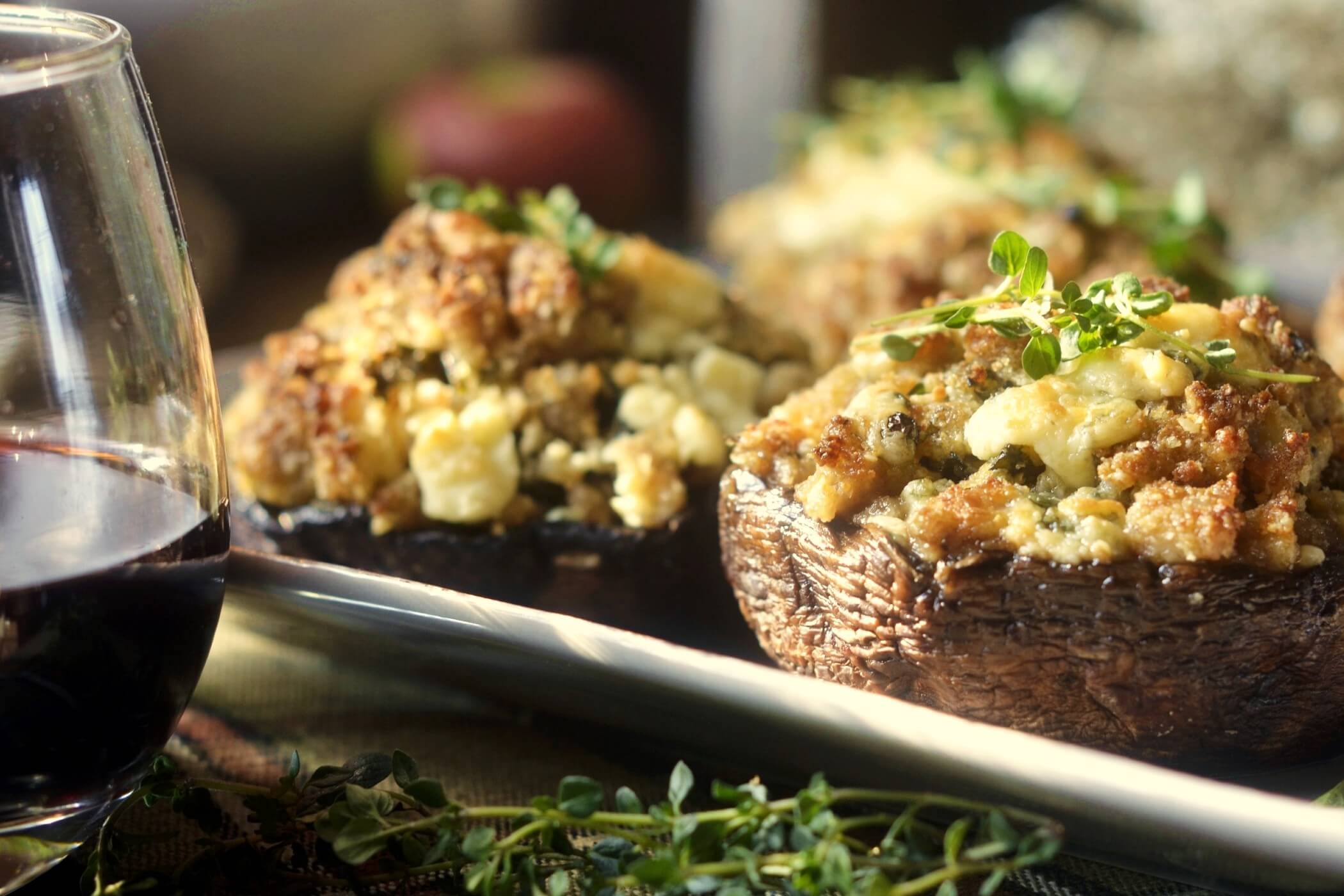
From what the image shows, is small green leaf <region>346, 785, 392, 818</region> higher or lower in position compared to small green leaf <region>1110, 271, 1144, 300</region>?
lower

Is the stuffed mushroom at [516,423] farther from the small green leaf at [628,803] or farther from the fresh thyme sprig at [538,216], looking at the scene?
the small green leaf at [628,803]

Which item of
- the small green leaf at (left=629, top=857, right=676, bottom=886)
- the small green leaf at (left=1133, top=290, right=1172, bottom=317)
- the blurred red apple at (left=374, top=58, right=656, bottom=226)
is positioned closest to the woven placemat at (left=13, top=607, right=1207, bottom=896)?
the small green leaf at (left=629, top=857, right=676, bottom=886)

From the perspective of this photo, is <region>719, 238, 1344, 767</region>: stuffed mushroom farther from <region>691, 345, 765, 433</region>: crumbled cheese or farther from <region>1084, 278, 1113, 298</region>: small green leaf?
<region>691, 345, 765, 433</region>: crumbled cheese

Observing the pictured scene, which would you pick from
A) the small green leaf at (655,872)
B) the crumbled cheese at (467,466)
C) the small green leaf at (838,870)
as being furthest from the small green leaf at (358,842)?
the crumbled cheese at (467,466)

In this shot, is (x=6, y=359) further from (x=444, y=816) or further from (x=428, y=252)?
(x=428, y=252)

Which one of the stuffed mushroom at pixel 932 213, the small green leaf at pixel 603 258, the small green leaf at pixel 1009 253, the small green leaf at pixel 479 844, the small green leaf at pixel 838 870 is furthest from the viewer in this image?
the stuffed mushroom at pixel 932 213

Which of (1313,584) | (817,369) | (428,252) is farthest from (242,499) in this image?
(1313,584)
